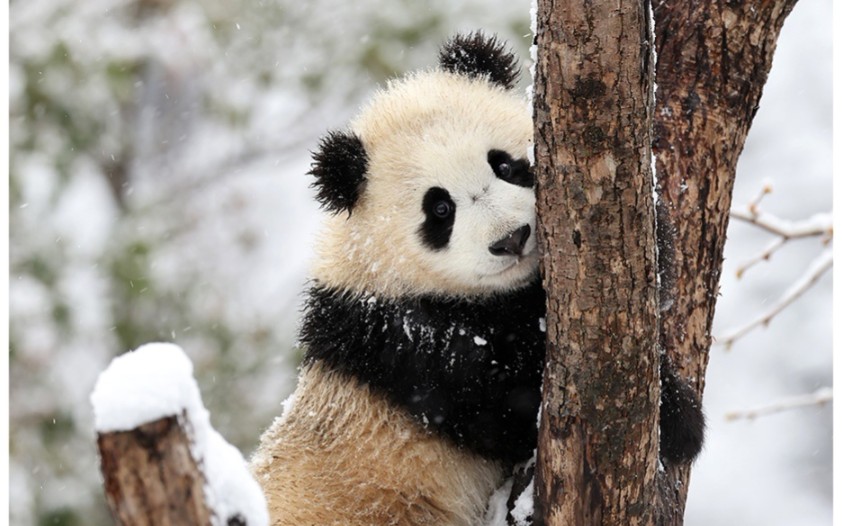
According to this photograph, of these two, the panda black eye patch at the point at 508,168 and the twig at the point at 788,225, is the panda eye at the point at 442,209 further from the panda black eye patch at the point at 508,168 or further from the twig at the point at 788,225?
the twig at the point at 788,225

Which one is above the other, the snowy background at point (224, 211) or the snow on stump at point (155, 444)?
the snowy background at point (224, 211)

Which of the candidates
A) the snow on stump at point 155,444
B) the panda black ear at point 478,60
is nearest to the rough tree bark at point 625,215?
the panda black ear at point 478,60

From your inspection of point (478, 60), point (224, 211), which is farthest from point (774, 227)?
point (224, 211)

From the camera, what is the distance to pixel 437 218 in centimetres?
327

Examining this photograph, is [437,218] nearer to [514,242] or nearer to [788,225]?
[514,242]

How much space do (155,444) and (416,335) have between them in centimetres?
155

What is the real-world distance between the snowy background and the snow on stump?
5.78m

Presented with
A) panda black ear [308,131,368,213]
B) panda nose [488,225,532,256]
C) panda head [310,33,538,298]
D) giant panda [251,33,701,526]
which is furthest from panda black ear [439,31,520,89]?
panda nose [488,225,532,256]

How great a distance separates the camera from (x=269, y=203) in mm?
10297

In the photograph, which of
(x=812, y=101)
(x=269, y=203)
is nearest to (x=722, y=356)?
(x=812, y=101)

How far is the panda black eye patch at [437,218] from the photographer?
3.22m

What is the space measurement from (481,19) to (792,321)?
4.07 meters

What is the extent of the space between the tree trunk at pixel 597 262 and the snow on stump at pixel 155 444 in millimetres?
984

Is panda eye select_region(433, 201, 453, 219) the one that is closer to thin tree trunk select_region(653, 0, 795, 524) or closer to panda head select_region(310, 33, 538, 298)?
panda head select_region(310, 33, 538, 298)
